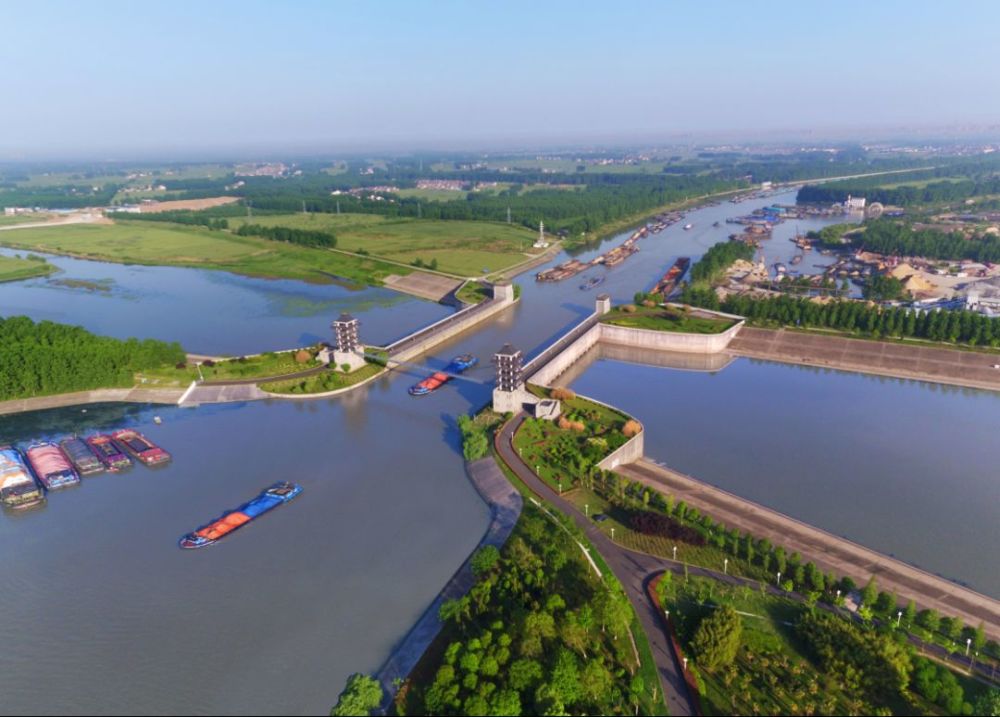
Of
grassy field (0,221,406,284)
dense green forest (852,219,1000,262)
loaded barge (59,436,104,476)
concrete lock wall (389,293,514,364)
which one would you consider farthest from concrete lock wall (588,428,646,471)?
dense green forest (852,219,1000,262)

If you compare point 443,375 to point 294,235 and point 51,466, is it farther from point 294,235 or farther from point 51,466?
point 294,235

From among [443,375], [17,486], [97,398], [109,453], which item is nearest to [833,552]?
[443,375]

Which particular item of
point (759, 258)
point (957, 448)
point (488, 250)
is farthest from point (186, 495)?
point (759, 258)

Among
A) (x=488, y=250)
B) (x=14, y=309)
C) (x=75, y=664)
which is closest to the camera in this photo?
(x=75, y=664)

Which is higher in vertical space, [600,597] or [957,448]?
[600,597]

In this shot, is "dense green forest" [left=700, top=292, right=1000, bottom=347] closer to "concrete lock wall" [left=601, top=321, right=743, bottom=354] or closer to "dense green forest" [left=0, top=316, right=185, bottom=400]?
"concrete lock wall" [left=601, top=321, right=743, bottom=354]

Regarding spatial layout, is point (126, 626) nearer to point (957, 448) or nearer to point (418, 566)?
point (418, 566)
